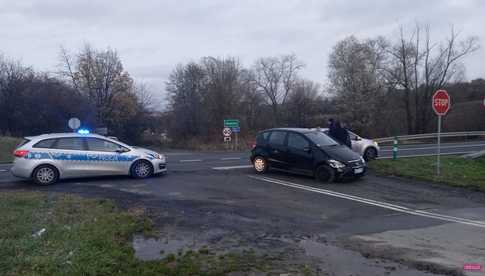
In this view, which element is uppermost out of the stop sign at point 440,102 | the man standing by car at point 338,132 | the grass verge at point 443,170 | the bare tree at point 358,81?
the bare tree at point 358,81

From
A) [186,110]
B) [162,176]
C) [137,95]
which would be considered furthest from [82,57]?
[162,176]

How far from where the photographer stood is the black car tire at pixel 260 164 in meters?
15.8

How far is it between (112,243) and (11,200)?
509 cm

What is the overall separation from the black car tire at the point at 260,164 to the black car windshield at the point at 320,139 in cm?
188

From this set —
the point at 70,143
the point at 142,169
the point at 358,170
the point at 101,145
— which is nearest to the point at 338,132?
A: the point at 358,170

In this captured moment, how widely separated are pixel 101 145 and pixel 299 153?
20.4ft

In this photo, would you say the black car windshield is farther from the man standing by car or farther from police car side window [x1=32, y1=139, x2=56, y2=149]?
police car side window [x1=32, y1=139, x2=56, y2=149]

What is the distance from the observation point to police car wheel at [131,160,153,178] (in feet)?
47.7

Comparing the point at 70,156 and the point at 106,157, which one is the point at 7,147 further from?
the point at 106,157

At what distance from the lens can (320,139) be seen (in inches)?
585

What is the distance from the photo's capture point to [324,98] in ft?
184

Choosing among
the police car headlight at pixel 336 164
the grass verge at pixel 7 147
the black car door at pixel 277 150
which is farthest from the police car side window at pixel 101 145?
the grass verge at pixel 7 147

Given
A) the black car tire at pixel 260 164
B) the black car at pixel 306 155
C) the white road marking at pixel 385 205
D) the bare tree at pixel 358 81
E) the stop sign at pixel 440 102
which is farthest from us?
the bare tree at pixel 358 81

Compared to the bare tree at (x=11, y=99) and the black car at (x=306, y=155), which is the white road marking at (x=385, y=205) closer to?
the black car at (x=306, y=155)
